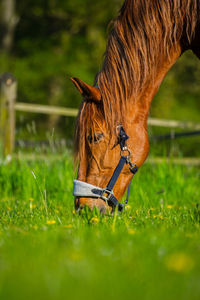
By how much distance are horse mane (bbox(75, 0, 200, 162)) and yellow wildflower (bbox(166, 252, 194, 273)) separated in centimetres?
157

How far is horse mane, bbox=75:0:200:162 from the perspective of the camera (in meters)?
2.84

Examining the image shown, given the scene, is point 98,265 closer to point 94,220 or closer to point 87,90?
point 94,220

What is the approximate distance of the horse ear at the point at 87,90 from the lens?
2738 mm

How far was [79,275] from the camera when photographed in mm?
1223

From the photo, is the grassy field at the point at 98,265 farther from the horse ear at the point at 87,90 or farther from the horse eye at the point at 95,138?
the horse ear at the point at 87,90

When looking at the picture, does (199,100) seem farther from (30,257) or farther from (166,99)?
(30,257)

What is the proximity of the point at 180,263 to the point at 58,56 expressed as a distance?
11587 mm

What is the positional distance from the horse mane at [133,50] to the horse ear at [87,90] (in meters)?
0.05

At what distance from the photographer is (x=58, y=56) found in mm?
12188

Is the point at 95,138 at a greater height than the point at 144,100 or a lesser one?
lesser

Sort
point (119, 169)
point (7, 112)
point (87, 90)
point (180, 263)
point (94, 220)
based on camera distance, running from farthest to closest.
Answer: point (7, 112), point (119, 169), point (87, 90), point (94, 220), point (180, 263)

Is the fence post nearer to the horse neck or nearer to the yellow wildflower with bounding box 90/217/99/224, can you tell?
the horse neck

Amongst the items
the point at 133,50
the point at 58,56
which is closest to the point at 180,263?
the point at 133,50

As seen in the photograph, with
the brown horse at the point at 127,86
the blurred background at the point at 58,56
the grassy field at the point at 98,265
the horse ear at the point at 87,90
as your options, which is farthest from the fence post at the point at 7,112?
the blurred background at the point at 58,56
